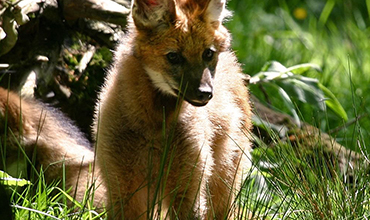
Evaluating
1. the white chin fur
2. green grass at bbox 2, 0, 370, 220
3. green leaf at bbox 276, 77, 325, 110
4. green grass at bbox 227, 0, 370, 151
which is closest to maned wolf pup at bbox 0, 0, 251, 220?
the white chin fur

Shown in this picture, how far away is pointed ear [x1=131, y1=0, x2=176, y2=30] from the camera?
2.95m

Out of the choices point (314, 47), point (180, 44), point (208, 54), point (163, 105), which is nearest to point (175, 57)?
point (180, 44)

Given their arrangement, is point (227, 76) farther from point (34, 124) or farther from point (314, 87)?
point (34, 124)

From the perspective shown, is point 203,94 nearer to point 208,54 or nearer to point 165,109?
point 208,54

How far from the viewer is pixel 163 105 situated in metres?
3.16

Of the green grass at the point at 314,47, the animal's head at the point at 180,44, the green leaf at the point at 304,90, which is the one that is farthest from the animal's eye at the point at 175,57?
the green leaf at the point at 304,90

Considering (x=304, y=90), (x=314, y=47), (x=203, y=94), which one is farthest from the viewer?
(x=314, y=47)

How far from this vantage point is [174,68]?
296 cm

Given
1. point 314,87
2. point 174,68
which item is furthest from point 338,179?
point 314,87

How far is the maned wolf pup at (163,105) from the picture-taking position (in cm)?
295

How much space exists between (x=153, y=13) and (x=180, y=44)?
21 cm

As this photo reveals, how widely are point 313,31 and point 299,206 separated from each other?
4074 mm

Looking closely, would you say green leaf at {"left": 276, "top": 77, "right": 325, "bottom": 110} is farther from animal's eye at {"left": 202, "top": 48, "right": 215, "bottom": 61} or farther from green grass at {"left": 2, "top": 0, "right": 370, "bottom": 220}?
animal's eye at {"left": 202, "top": 48, "right": 215, "bottom": 61}

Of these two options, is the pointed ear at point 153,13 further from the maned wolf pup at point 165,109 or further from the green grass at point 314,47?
the green grass at point 314,47
